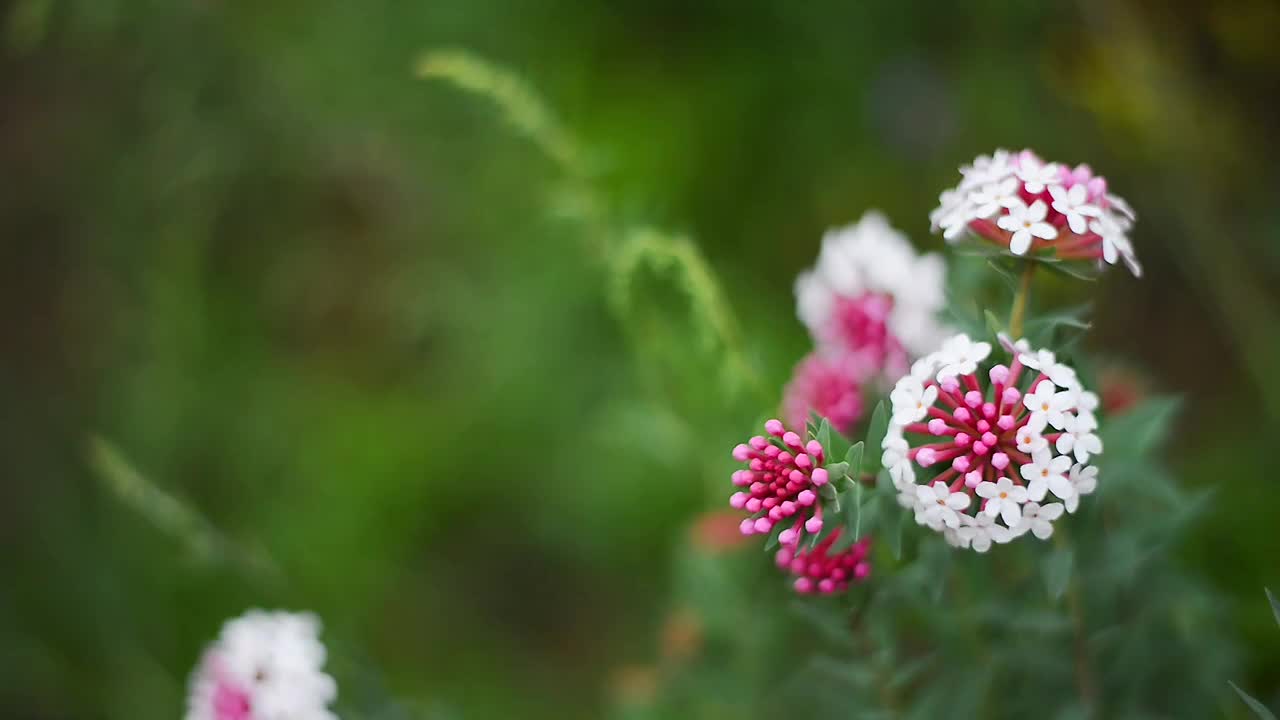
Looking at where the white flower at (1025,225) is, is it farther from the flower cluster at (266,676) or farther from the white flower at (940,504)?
the flower cluster at (266,676)

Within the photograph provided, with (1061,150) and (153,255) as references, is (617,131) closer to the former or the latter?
(1061,150)

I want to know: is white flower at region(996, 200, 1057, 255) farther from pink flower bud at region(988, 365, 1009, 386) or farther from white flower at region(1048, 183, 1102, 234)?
pink flower bud at region(988, 365, 1009, 386)

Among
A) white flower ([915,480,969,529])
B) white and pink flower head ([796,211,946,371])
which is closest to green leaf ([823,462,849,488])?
white flower ([915,480,969,529])

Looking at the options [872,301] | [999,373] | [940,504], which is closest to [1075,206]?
[999,373]

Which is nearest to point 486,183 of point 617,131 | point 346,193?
point 617,131

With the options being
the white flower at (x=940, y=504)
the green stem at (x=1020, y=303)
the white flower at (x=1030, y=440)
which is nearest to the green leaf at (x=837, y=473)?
the white flower at (x=940, y=504)

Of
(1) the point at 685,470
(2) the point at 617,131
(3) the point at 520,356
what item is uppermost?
(2) the point at 617,131

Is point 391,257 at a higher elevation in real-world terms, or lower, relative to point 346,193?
lower
